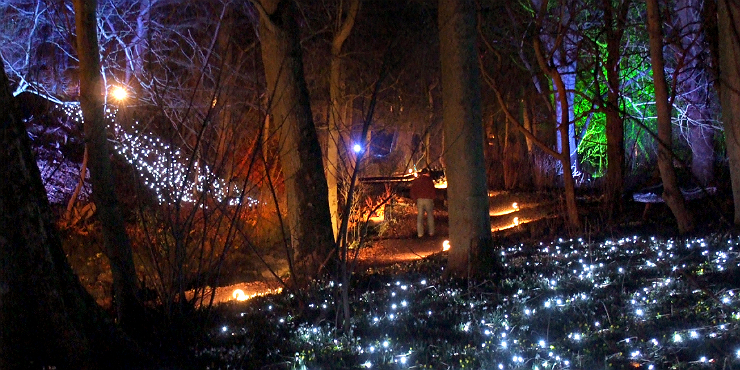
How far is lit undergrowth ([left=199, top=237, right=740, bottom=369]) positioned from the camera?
13.3 ft

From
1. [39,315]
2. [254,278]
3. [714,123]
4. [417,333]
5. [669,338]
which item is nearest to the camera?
[39,315]

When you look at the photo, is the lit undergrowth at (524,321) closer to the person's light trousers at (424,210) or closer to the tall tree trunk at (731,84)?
the tall tree trunk at (731,84)

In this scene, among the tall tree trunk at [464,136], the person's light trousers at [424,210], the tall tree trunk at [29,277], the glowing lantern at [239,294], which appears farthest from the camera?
the person's light trousers at [424,210]

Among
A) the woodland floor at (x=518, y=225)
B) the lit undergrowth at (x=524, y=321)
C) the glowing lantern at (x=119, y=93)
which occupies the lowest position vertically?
the lit undergrowth at (x=524, y=321)

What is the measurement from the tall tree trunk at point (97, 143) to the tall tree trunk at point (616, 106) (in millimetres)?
7244

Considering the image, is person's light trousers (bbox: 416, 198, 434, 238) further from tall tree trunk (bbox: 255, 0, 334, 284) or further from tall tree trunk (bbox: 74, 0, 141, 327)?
tall tree trunk (bbox: 74, 0, 141, 327)

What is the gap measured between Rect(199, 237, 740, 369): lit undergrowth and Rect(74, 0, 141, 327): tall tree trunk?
1.39 m

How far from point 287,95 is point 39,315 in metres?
4.91

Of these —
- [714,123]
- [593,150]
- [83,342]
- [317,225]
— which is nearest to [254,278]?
[317,225]

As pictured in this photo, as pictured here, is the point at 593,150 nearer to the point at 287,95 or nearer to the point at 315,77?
the point at 315,77

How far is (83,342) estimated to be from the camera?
140 inches

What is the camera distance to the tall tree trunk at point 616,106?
10.9 m

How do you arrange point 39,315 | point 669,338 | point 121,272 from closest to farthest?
point 39,315
point 669,338
point 121,272

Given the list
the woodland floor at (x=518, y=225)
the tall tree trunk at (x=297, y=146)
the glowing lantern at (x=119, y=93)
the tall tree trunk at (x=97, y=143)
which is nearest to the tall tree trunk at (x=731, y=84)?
the woodland floor at (x=518, y=225)
